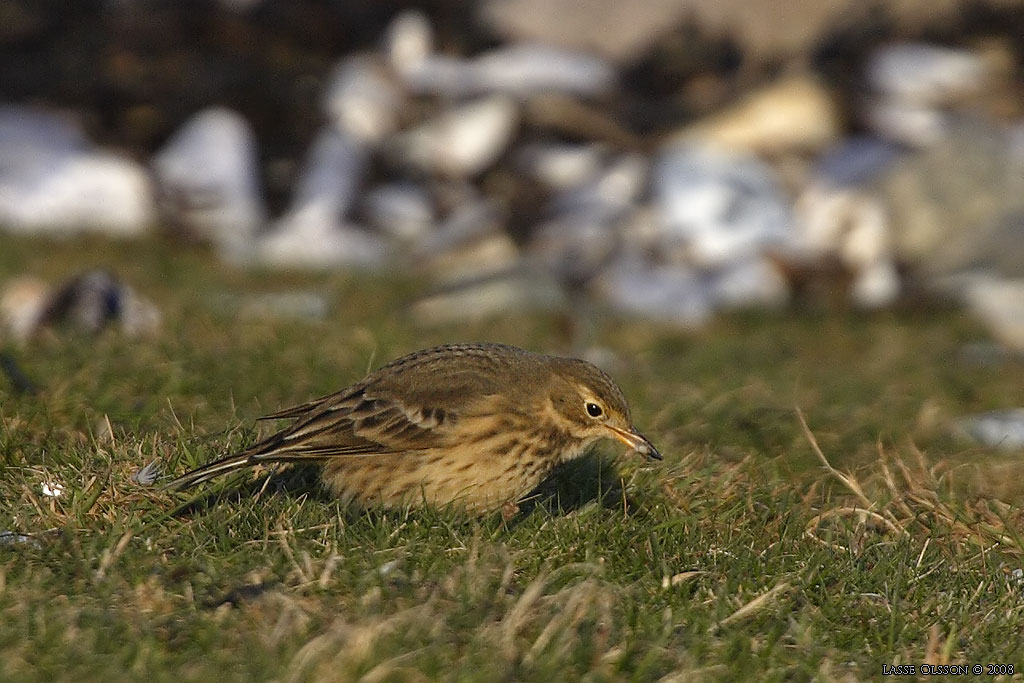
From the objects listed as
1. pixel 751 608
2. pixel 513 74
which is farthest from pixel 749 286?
pixel 751 608

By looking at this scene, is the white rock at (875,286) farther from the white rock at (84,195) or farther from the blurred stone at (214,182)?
the white rock at (84,195)

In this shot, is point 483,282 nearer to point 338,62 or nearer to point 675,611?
point 338,62

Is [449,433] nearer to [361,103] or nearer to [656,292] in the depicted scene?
[656,292]

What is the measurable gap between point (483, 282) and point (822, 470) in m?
5.31

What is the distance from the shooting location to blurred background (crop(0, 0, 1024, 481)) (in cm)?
1205

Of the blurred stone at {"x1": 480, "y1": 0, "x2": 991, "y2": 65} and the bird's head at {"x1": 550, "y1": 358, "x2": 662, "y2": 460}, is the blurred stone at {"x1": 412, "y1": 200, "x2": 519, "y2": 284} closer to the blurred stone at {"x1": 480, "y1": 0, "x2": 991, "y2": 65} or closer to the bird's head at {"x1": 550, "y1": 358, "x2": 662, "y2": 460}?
the blurred stone at {"x1": 480, "y1": 0, "x2": 991, "y2": 65}

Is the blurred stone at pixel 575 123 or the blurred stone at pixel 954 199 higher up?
the blurred stone at pixel 575 123

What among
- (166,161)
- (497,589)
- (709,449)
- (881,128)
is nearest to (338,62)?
(166,161)

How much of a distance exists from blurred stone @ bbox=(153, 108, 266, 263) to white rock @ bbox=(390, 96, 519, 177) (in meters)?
1.64

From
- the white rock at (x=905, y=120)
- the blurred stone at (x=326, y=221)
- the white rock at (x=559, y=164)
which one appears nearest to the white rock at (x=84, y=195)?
the blurred stone at (x=326, y=221)

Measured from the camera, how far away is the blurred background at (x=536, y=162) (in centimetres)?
1205

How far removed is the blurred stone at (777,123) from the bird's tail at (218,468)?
11.1 meters

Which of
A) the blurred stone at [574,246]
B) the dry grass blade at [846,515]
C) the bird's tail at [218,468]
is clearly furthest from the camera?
the blurred stone at [574,246]

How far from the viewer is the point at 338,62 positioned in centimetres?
1664
